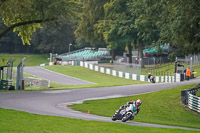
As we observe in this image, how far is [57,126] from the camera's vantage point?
15.6 metres

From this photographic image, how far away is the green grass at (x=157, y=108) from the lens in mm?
23094

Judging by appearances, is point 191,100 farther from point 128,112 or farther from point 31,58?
point 31,58

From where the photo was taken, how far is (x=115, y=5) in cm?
6519

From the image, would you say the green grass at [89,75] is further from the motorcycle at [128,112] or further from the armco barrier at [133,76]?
the motorcycle at [128,112]

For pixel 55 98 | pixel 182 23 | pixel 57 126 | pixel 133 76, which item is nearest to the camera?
pixel 57 126

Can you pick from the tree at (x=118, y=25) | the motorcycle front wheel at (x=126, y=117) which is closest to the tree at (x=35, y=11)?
the motorcycle front wheel at (x=126, y=117)

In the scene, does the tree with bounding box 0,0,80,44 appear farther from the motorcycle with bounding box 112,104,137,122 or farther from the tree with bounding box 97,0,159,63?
the tree with bounding box 97,0,159,63

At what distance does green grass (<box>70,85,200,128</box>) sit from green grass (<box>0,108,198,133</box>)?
5.68 meters

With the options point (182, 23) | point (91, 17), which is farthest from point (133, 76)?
point (182, 23)

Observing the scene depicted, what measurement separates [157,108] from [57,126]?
11.0m

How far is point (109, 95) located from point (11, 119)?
14266mm

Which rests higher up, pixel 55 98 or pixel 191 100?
pixel 191 100

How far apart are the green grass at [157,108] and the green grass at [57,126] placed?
18.6 ft

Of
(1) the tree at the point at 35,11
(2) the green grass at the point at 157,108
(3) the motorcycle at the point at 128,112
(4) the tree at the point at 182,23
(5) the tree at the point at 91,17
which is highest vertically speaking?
(5) the tree at the point at 91,17
